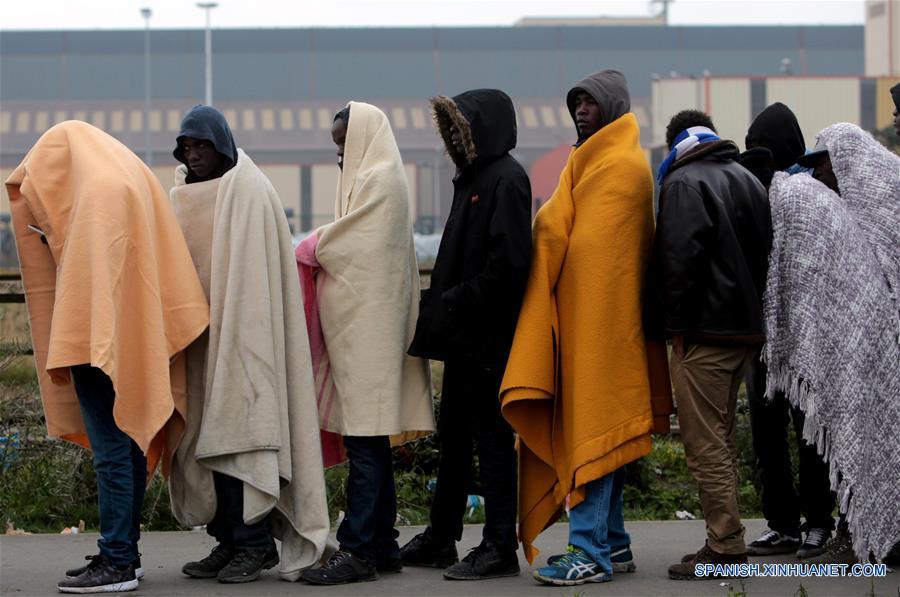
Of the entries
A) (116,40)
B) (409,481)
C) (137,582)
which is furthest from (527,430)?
(116,40)

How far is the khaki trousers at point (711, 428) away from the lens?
5.36 m

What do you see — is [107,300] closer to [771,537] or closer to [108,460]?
[108,460]

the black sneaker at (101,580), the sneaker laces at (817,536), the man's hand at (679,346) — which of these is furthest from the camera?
the sneaker laces at (817,536)

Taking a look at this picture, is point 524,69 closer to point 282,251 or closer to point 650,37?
point 650,37

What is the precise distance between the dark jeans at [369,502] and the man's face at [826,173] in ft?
6.97

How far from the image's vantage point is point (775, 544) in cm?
607

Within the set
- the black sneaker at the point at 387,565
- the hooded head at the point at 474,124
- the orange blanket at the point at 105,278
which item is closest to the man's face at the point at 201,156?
the orange blanket at the point at 105,278

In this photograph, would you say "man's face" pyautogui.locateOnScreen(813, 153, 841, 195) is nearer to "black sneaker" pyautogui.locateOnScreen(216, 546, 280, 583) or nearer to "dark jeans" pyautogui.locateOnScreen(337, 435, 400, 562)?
"dark jeans" pyautogui.locateOnScreen(337, 435, 400, 562)

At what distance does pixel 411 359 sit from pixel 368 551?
2.63 ft

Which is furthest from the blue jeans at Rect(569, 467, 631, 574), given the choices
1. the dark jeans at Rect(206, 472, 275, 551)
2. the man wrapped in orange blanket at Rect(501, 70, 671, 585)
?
the dark jeans at Rect(206, 472, 275, 551)

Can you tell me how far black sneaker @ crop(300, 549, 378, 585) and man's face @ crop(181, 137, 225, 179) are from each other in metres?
1.64

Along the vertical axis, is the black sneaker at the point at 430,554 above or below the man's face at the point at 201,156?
below

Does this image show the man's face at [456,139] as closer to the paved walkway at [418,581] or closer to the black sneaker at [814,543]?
the paved walkway at [418,581]

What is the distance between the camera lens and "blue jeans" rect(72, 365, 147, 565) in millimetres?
5324
